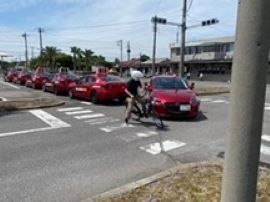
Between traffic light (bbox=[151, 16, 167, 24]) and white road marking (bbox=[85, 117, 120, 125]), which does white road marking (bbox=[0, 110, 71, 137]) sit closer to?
white road marking (bbox=[85, 117, 120, 125])

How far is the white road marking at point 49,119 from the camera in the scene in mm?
11508

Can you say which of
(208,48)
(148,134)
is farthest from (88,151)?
(208,48)

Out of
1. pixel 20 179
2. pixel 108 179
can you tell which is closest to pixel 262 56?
pixel 108 179

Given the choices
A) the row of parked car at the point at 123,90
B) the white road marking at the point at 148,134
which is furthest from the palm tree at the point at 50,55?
the white road marking at the point at 148,134

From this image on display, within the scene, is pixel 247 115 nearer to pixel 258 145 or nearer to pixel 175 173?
pixel 258 145

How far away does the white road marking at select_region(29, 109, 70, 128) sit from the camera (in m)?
11.5

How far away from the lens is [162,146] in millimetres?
8578

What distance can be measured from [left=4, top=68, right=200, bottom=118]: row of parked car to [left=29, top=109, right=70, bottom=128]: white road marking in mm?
3130

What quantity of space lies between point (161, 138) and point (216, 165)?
3261 millimetres

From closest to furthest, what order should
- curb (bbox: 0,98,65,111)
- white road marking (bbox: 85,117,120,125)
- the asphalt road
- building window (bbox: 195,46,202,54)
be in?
the asphalt road → white road marking (bbox: 85,117,120,125) → curb (bbox: 0,98,65,111) → building window (bbox: 195,46,202,54)

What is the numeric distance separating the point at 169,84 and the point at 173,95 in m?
1.67

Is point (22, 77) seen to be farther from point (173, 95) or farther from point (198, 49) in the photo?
point (198, 49)

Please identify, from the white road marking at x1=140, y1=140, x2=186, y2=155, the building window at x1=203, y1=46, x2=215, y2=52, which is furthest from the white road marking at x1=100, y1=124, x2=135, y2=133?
the building window at x1=203, y1=46, x2=215, y2=52

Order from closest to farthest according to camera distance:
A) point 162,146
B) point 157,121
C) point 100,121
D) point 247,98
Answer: point 247,98 < point 162,146 < point 157,121 < point 100,121
